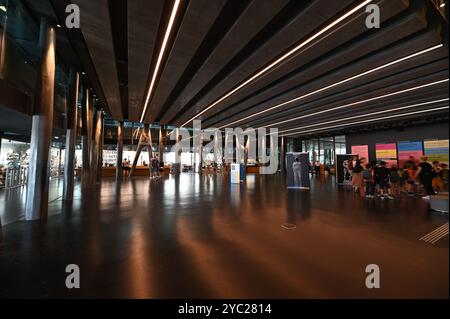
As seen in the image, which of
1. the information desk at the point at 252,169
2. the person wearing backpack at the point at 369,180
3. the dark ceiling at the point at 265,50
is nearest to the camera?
the dark ceiling at the point at 265,50

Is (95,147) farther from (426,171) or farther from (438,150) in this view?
(438,150)

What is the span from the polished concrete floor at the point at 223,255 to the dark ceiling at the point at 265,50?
1947 mm

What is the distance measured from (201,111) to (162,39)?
7.53 m

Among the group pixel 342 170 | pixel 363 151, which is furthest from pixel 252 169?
pixel 342 170

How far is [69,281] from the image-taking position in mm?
2260

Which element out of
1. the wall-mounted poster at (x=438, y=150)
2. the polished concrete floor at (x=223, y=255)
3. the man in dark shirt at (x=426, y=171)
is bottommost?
the polished concrete floor at (x=223, y=255)

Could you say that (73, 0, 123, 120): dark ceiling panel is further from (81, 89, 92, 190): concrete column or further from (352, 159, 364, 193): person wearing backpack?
Answer: (352, 159, 364, 193): person wearing backpack

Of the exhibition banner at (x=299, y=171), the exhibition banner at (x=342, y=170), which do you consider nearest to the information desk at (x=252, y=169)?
the exhibition banner at (x=342, y=170)

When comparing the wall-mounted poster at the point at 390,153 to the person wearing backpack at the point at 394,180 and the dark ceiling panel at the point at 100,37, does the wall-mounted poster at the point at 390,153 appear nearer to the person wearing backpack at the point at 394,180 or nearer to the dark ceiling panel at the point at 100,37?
the person wearing backpack at the point at 394,180

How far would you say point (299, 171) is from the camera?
1034 centimetres

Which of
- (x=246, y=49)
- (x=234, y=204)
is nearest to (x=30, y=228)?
(x=234, y=204)

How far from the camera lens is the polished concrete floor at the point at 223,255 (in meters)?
2.13

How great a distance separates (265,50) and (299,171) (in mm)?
6174

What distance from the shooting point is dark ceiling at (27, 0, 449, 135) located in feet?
15.5
